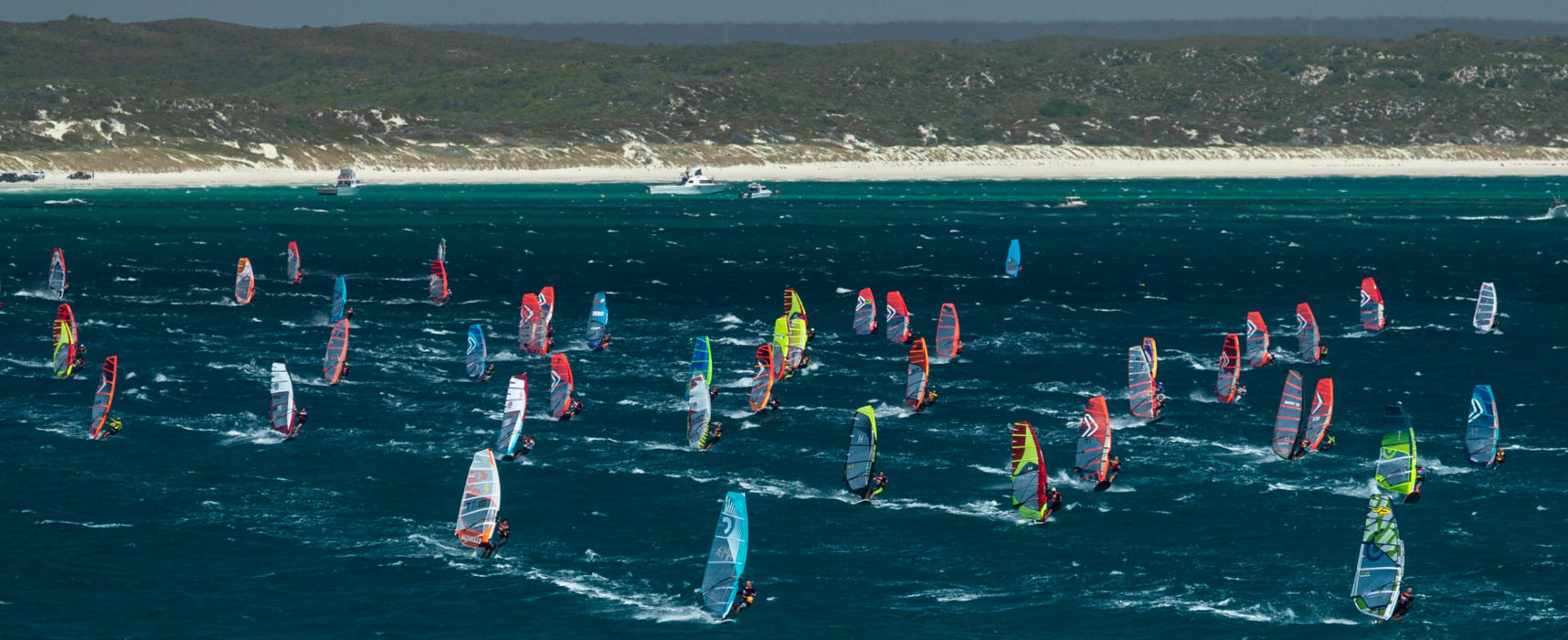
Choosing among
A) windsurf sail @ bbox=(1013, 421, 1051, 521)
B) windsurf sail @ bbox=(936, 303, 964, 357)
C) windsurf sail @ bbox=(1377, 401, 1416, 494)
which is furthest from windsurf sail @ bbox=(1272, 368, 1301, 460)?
windsurf sail @ bbox=(936, 303, 964, 357)

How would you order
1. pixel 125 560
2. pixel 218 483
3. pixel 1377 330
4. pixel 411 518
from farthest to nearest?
pixel 1377 330
pixel 218 483
pixel 411 518
pixel 125 560

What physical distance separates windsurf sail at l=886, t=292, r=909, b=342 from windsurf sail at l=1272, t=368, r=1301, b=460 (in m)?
29.2

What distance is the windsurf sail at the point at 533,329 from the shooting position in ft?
265

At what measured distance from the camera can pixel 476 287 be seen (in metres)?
114

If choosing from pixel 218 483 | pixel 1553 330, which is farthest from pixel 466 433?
pixel 1553 330

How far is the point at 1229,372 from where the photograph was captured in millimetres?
69250

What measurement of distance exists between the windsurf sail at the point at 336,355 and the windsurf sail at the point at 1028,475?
108 feet

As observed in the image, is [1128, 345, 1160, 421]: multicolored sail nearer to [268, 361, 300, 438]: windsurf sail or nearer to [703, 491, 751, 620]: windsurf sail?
[703, 491, 751, 620]: windsurf sail

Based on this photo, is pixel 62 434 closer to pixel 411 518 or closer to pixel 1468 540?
pixel 411 518

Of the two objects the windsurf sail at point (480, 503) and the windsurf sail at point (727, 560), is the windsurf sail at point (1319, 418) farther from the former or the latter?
the windsurf sail at point (480, 503)

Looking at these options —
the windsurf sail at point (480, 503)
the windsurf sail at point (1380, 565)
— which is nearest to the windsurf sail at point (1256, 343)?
the windsurf sail at point (1380, 565)

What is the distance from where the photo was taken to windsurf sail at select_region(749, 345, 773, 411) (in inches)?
2648

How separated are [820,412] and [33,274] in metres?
74.2

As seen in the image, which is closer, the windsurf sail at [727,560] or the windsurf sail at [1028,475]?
the windsurf sail at [727,560]
